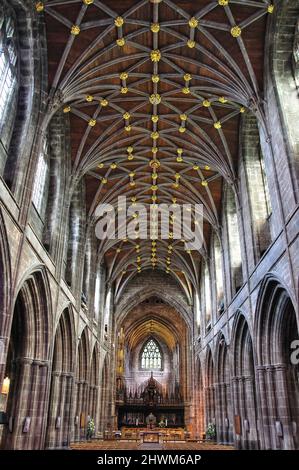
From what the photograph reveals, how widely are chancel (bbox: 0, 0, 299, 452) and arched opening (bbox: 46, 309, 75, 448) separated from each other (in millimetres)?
77

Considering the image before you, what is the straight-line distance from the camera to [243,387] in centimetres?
1930

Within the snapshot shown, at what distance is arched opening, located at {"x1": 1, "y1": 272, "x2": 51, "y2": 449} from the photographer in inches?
543

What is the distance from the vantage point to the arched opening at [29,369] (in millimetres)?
13797

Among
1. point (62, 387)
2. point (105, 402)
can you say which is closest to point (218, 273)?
point (62, 387)

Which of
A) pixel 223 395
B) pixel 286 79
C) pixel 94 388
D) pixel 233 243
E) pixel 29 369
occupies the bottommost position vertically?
pixel 29 369

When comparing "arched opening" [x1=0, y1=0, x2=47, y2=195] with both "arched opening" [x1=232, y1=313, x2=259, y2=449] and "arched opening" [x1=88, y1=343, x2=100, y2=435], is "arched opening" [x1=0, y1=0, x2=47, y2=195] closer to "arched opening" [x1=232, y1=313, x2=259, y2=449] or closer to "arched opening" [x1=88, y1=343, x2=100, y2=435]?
"arched opening" [x1=232, y1=313, x2=259, y2=449]

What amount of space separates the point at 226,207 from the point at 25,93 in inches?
532

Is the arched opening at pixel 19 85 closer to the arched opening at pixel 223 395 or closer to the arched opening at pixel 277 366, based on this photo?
the arched opening at pixel 277 366

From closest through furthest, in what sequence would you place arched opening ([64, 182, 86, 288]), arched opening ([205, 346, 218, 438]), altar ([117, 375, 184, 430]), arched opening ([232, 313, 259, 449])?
arched opening ([232, 313, 259, 449])
arched opening ([64, 182, 86, 288])
arched opening ([205, 346, 218, 438])
altar ([117, 375, 184, 430])

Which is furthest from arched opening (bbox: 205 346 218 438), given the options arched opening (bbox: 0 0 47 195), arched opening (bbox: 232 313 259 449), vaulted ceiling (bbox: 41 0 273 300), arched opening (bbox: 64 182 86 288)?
arched opening (bbox: 0 0 47 195)

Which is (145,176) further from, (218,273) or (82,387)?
(82,387)

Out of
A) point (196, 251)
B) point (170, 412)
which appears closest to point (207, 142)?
point (196, 251)

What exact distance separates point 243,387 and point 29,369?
408 inches
